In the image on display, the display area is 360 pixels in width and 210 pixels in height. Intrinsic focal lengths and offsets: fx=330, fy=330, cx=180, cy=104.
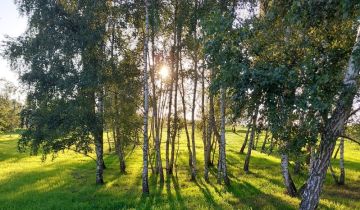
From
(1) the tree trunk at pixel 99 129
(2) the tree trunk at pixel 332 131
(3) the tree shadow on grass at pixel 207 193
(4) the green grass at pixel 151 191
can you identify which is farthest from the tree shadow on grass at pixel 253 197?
(1) the tree trunk at pixel 99 129

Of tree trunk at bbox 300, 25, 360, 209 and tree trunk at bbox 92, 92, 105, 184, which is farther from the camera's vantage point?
tree trunk at bbox 92, 92, 105, 184

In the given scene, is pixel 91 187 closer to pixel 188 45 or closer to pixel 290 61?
pixel 188 45

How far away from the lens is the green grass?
16594mm

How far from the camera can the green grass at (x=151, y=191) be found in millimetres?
16594

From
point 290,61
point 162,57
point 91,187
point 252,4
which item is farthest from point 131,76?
point 290,61

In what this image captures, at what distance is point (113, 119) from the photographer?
21.3m

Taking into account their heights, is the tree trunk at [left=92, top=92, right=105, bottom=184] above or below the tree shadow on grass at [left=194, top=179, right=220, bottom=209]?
above

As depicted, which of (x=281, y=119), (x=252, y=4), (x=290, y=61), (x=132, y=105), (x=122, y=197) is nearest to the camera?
(x=281, y=119)

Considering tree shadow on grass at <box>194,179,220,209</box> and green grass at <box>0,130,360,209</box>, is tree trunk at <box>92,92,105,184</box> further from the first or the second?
tree shadow on grass at <box>194,179,220,209</box>

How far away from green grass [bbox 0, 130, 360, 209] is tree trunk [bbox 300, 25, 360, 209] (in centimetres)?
572

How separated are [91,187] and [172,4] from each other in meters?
13.2

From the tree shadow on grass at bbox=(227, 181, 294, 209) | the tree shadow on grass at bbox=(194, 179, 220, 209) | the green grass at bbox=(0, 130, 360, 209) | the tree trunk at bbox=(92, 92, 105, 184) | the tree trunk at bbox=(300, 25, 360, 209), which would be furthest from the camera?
the tree trunk at bbox=(92, 92, 105, 184)

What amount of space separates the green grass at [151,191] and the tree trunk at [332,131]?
572cm

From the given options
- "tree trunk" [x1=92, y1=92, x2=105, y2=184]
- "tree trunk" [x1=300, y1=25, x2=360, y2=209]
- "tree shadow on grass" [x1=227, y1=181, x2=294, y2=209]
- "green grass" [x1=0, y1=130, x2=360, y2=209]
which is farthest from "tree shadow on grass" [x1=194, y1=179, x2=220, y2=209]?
"tree trunk" [x1=92, y1=92, x2=105, y2=184]
